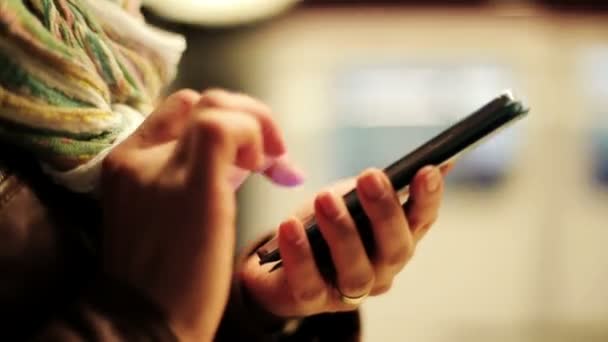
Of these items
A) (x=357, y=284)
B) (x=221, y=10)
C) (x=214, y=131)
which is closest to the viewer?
(x=214, y=131)

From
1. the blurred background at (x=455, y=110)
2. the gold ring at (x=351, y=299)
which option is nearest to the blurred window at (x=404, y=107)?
the blurred background at (x=455, y=110)

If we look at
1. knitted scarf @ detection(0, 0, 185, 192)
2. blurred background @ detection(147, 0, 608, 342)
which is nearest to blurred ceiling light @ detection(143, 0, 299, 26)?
blurred background @ detection(147, 0, 608, 342)

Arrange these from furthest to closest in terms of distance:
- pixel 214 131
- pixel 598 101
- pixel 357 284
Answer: pixel 598 101, pixel 357 284, pixel 214 131

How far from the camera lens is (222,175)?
0.93 feet

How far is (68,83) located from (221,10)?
162cm

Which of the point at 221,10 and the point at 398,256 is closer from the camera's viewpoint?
the point at 398,256

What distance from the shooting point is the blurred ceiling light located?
67.9 inches

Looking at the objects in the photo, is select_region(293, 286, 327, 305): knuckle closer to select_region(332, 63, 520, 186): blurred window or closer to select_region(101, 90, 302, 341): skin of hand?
select_region(101, 90, 302, 341): skin of hand

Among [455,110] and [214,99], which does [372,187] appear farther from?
[455,110]

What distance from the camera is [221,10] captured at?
1893mm

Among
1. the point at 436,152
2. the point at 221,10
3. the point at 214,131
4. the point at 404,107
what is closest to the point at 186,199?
the point at 214,131

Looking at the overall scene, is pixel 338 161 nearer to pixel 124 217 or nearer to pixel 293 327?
pixel 293 327

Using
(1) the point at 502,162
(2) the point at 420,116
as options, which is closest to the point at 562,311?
(1) the point at 502,162

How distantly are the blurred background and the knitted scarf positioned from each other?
5.28ft
